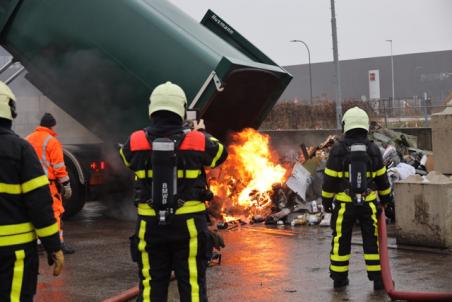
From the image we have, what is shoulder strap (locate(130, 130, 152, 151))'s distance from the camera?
4277 mm

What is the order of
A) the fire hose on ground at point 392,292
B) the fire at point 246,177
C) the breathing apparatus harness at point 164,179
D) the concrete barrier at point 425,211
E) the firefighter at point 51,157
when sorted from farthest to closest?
1. the fire at point 246,177
2. the firefighter at point 51,157
3. the concrete barrier at point 425,211
4. the fire hose on ground at point 392,292
5. the breathing apparatus harness at point 164,179

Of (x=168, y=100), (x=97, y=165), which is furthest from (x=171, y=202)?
(x=97, y=165)

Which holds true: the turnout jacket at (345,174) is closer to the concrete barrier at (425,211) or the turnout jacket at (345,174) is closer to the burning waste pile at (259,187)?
the concrete barrier at (425,211)

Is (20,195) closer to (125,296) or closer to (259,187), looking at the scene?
(125,296)

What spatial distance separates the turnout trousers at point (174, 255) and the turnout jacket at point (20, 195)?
64 centimetres

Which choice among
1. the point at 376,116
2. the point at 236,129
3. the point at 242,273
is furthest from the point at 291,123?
the point at 242,273

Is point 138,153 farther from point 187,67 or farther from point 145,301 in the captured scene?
point 187,67

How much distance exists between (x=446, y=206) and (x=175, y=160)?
4.28 m

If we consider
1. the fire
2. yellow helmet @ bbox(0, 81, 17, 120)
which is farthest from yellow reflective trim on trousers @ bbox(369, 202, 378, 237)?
the fire

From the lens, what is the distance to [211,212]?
10.2 meters

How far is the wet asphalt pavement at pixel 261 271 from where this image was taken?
5.80 metres

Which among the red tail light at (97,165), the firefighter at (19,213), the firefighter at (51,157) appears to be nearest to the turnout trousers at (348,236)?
the firefighter at (19,213)

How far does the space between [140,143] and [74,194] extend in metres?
5.90

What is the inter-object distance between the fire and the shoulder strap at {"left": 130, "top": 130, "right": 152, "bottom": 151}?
5699 mm
